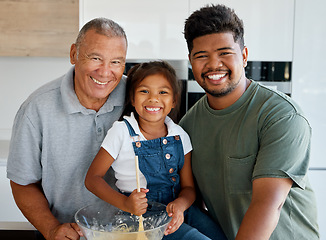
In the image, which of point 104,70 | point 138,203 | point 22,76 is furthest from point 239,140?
point 22,76

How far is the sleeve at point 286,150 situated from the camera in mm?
1079

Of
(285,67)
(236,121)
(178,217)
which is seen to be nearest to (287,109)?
(236,121)

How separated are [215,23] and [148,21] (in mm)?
1371

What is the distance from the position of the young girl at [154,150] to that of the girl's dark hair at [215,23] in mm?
213

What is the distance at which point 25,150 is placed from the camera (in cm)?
143

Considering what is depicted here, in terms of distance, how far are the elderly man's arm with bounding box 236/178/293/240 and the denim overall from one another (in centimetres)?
34

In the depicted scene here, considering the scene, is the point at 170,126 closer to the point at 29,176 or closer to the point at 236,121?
the point at 236,121

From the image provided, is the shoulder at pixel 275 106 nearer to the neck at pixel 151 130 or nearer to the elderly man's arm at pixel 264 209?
the elderly man's arm at pixel 264 209

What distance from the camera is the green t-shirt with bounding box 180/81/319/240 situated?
3.63 ft

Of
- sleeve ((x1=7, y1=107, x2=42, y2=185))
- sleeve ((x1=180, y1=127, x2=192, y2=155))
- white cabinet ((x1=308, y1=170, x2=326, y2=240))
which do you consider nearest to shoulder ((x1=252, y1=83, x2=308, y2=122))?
sleeve ((x1=180, y1=127, x2=192, y2=155))

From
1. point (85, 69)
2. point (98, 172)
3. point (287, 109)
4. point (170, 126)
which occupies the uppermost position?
point (85, 69)

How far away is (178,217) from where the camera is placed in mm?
1172

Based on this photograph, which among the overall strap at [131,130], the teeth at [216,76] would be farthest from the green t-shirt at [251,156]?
the overall strap at [131,130]

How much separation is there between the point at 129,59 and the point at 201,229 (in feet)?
5.11
